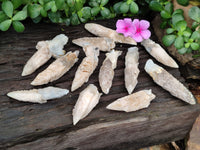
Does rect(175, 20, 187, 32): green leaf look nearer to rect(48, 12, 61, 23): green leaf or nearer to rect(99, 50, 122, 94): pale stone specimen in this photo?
rect(99, 50, 122, 94): pale stone specimen

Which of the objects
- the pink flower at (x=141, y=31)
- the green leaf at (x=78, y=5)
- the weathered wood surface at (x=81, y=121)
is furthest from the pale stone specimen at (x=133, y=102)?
the green leaf at (x=78, y=5)

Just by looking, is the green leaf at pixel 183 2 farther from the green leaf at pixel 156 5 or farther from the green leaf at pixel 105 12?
the green leaf at pixel 105 12

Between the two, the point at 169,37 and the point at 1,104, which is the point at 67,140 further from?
the point at 169,37

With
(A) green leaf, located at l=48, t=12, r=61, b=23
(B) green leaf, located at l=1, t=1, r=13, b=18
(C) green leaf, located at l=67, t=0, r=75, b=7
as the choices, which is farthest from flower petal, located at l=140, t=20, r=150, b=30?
(B) green leaf, located at l=1, t=1, r=13, b=18

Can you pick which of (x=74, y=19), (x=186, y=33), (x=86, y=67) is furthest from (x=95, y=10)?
(x=186, y=33)

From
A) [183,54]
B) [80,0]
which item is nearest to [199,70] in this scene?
[183,54]

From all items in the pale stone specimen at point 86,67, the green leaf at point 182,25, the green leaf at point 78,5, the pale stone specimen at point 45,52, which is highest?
the green leaf at point 78,5
